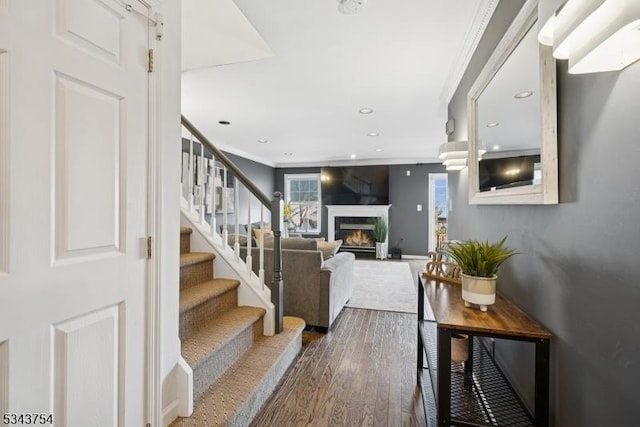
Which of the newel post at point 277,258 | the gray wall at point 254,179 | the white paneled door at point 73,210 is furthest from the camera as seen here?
the gray wall at point 254,179

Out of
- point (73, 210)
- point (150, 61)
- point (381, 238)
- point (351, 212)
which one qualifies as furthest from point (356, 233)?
point (73, 210)

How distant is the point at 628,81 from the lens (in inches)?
29.5

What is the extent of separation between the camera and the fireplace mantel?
24.2 ft

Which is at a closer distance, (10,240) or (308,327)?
(10,240)

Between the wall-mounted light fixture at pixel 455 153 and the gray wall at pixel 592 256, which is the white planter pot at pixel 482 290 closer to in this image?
the gray wall at pixel 592 256

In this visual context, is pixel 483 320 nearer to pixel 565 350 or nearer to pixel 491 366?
pixel 565 350

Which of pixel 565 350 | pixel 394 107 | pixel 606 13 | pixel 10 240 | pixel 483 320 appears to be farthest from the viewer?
pixel 394 107

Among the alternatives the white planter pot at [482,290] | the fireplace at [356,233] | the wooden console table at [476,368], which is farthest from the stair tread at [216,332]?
the fireplace at [356,233]

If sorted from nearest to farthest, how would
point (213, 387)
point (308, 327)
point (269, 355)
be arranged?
1. point (213, 387)
2. point (269, 355)
3. point (308, 327)

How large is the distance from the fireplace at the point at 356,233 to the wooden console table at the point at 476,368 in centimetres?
551

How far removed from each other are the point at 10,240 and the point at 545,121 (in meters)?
1.79

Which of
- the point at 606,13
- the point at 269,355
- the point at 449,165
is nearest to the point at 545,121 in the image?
the point at 606,13

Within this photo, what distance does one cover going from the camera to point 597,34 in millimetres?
708

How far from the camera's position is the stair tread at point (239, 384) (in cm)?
144
